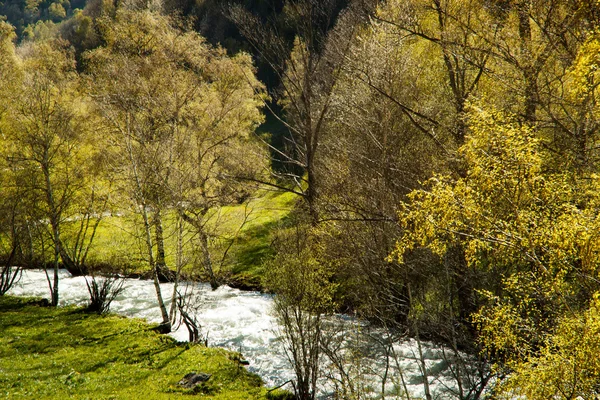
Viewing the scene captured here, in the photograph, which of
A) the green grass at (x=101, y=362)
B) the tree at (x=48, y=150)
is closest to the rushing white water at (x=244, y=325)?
the green grass at (x=101, y=362)

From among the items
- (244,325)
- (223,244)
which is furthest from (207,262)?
(244,325)

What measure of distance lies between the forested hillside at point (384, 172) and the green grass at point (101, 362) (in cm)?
229

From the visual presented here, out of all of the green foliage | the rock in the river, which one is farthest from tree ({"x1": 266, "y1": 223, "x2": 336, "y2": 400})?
the green foliage

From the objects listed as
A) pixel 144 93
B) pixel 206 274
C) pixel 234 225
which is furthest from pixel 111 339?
pixel 144 93

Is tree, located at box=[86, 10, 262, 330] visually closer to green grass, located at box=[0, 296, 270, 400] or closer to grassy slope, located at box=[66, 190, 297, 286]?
grassy slope, located at box=[66, 190, 297, 286]

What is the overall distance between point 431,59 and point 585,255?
19.0m

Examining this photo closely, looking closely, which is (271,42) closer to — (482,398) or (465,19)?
(465,19)

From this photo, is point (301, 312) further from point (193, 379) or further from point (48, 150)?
point (48, 150)

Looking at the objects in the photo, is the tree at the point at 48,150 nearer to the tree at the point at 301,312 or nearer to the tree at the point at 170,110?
the tree at the point at 170,110

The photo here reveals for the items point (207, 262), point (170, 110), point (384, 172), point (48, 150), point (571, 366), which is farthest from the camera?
point (170, 110)

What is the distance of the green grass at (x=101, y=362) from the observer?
13812mm

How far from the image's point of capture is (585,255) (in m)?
6.11

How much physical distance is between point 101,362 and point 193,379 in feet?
14.5

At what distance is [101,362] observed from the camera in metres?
16.4
